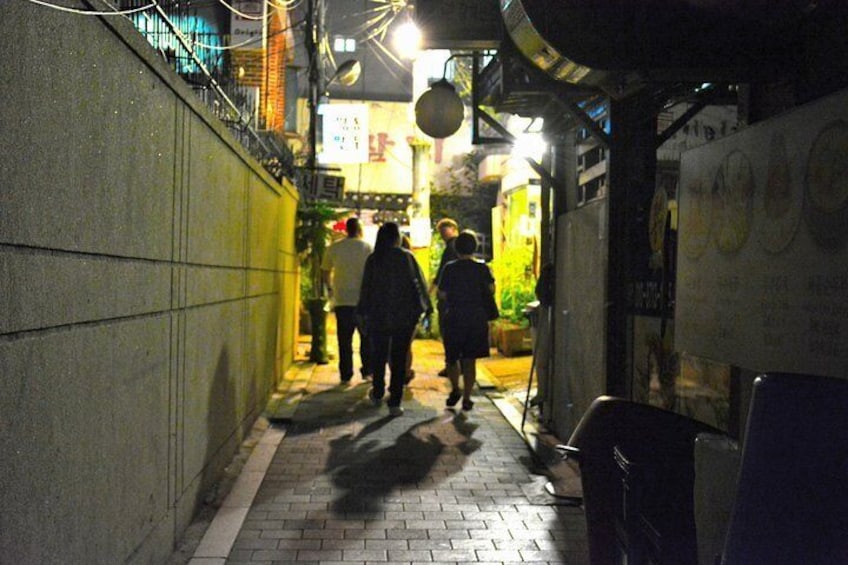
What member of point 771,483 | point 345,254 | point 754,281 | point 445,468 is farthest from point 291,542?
point 345,254

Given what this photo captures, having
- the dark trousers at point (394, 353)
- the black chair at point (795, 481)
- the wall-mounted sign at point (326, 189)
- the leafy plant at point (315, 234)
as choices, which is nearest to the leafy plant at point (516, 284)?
the wall-mounted sign at point (326, 189)

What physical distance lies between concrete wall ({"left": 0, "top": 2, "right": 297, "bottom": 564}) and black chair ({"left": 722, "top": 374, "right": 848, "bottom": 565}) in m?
2.25

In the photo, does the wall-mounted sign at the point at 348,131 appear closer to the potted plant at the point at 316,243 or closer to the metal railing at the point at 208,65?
the potted plant at the point at 316,243

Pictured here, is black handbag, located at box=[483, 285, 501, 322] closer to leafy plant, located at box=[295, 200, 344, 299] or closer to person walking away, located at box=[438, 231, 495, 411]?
person walking away, located at box=[438, 231, 495, 411]

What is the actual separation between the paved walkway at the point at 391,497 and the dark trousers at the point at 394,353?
0.32 meters

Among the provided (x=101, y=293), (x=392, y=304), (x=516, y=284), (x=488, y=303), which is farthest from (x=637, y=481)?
(x=516, y=284)

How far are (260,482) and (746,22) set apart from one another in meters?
5.11

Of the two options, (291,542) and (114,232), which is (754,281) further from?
(291,542)

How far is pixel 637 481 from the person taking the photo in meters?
3.59

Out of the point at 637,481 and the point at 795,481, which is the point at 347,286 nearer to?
the point at 637,481

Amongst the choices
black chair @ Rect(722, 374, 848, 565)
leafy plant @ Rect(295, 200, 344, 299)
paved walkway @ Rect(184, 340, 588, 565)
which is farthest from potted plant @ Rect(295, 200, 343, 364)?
black chair @ Rect(722, 374, 848, 565)

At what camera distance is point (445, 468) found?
808 centimetres

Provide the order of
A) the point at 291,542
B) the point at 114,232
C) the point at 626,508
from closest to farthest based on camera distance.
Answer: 1. the point at 626,508
2. the point at 114,232
3. the point at 291,542

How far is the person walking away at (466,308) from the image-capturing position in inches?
419
